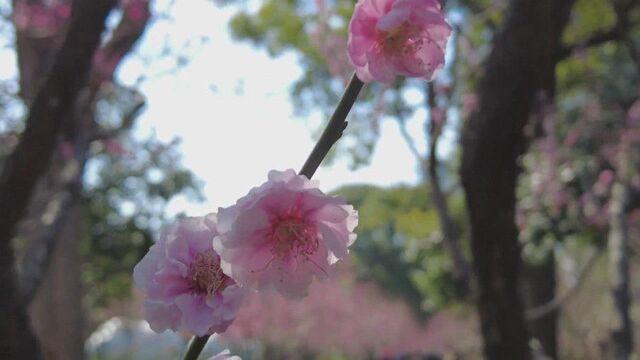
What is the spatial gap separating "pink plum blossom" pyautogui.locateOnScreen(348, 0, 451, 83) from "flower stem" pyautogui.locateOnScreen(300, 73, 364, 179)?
1.9 inches

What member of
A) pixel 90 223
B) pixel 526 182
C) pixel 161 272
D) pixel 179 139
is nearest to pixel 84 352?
pixel 179 139

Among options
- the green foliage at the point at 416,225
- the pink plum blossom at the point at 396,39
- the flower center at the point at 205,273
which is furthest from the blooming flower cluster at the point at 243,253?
the green foliage at the point at 416,225

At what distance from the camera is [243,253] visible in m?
0.80

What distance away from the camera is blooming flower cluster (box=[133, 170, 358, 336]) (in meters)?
0.80

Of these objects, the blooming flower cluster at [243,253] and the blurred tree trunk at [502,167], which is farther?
the blurred tree trunk at [502,167]

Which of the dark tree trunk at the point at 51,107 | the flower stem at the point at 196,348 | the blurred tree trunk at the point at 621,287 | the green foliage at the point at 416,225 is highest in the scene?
the flower stem at the point at 196,348

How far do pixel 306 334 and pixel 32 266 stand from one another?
1876 cm

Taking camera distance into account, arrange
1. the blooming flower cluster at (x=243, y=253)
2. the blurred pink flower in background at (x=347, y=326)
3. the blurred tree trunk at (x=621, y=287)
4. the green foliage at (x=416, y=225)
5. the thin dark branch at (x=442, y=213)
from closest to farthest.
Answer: the blooming flower cluster at (x=243, y=253)
the blurred tree trunk at (x=621, y=287)
the thin dark branch at (x=442, y=213)
the green foliage at (x=416, y=225)
the blurred pink flower in background at (x=347, y=326)

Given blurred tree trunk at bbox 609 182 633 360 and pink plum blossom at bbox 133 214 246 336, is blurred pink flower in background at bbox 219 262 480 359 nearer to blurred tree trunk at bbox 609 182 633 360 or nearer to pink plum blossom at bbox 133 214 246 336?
blurred tree trunk at bbox 609 182 633 360

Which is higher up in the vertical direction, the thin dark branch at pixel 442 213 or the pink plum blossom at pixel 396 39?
the pink plum blossom at pixel 396 39

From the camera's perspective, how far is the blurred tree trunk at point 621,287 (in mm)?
3820

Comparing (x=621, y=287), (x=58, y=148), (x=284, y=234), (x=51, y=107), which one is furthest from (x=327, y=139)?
(x=58, y=148)

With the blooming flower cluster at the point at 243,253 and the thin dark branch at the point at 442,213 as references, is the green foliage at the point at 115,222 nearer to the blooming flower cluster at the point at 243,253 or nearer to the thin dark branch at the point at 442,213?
the thin dark branch at the point at 442,213

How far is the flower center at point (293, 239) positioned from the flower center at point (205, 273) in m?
0.06
